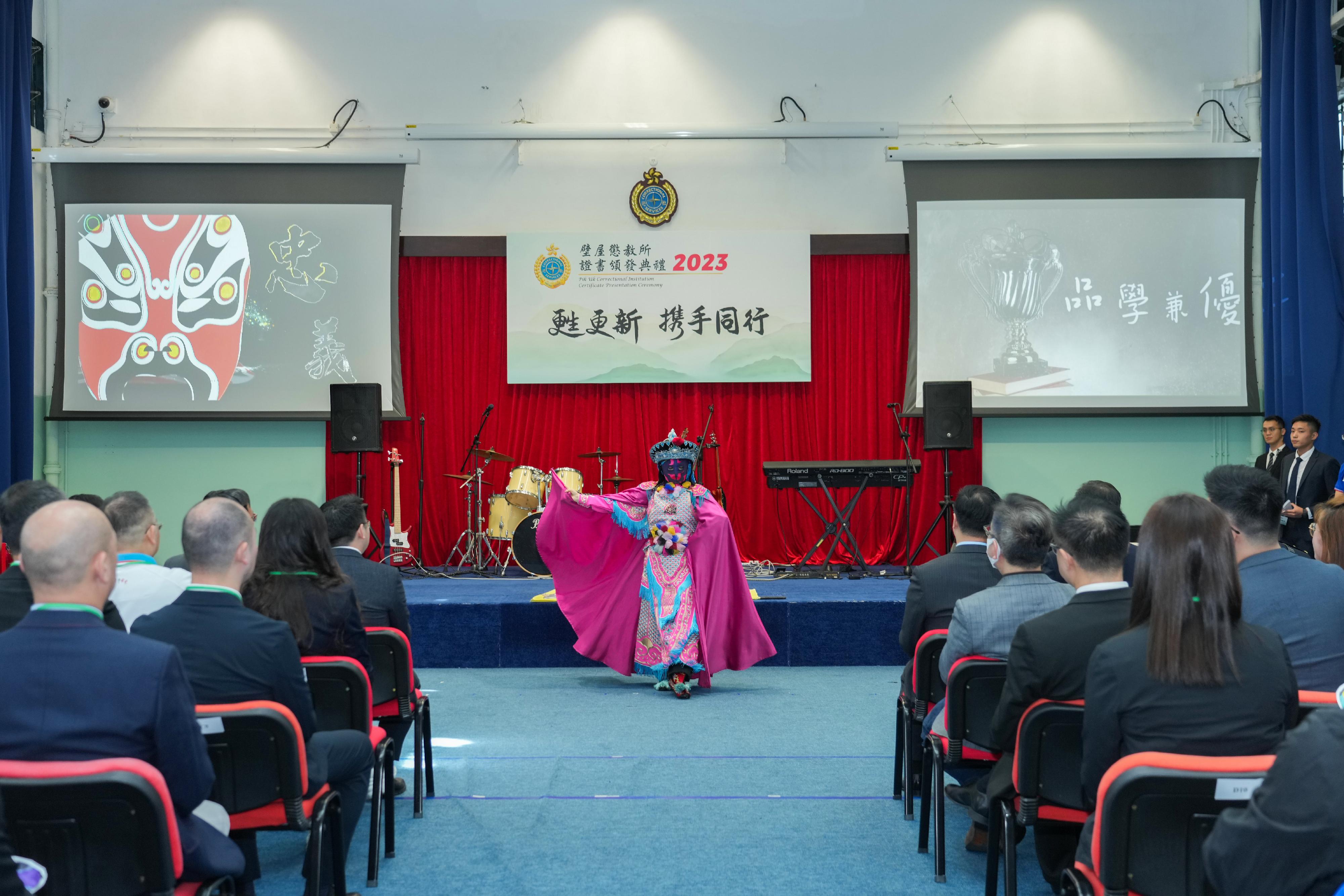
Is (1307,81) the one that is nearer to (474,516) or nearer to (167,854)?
(474,516)

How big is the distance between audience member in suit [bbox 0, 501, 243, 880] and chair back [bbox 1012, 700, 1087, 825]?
5.35 feet

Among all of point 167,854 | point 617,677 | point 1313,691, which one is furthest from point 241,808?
point 617,677

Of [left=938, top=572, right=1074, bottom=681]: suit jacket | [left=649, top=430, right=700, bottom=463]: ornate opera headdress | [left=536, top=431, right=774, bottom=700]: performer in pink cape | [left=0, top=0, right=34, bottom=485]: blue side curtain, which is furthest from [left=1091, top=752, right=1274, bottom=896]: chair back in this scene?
[left=0, top=0, right=34, bottom=485]: blue side curtain

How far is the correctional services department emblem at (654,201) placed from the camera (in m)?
9.09

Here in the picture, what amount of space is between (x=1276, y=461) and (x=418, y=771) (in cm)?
643

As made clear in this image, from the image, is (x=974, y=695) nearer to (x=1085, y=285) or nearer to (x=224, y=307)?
(x=1085, y=285)

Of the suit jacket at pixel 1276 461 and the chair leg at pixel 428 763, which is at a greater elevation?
the suit jacket at pixel 1276 461

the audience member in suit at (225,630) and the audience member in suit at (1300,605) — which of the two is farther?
the audience member in suit at (1300,605)

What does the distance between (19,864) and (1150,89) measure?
9.85 m

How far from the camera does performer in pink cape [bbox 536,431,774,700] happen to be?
18.2 feet

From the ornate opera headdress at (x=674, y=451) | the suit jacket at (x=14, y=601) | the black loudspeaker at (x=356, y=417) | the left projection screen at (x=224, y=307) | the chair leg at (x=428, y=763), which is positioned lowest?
the chair leg at (x=428, y=763)

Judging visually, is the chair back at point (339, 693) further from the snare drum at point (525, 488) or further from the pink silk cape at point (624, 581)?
the snare drum at point (525, 488)

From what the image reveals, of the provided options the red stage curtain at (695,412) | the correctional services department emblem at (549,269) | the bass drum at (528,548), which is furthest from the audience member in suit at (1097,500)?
the correctional services department emblem at (549,269)

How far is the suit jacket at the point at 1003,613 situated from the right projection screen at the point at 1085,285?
20.1 ft
